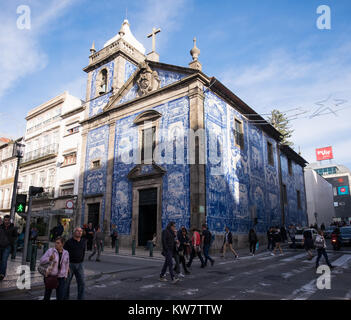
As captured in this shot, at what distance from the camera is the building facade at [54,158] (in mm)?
24359

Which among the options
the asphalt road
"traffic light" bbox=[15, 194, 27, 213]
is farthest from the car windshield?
"traffic light" bbox=[15, 194, 27, 213]

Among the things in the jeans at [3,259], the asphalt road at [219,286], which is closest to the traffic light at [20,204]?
the jeans at [3,259]

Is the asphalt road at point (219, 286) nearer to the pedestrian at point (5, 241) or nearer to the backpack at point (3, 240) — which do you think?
the pedestrian at point (5, 241)

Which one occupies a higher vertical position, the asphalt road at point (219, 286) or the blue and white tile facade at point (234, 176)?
the blue and white tile facade at point (234, 176)

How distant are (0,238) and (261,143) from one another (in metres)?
20.1

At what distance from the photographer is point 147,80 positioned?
19.5m

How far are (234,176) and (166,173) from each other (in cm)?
455

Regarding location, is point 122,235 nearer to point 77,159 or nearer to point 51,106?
point 77,159

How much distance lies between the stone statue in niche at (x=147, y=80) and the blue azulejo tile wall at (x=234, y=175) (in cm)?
366

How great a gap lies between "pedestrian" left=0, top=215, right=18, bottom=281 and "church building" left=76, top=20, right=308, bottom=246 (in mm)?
8738

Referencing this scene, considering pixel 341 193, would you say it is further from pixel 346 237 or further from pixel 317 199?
pixel 346 237

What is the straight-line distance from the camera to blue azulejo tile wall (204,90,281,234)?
54.5 feet

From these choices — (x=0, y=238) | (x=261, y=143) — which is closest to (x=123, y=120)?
(x=261, y=143)

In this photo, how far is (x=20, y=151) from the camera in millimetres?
11289
